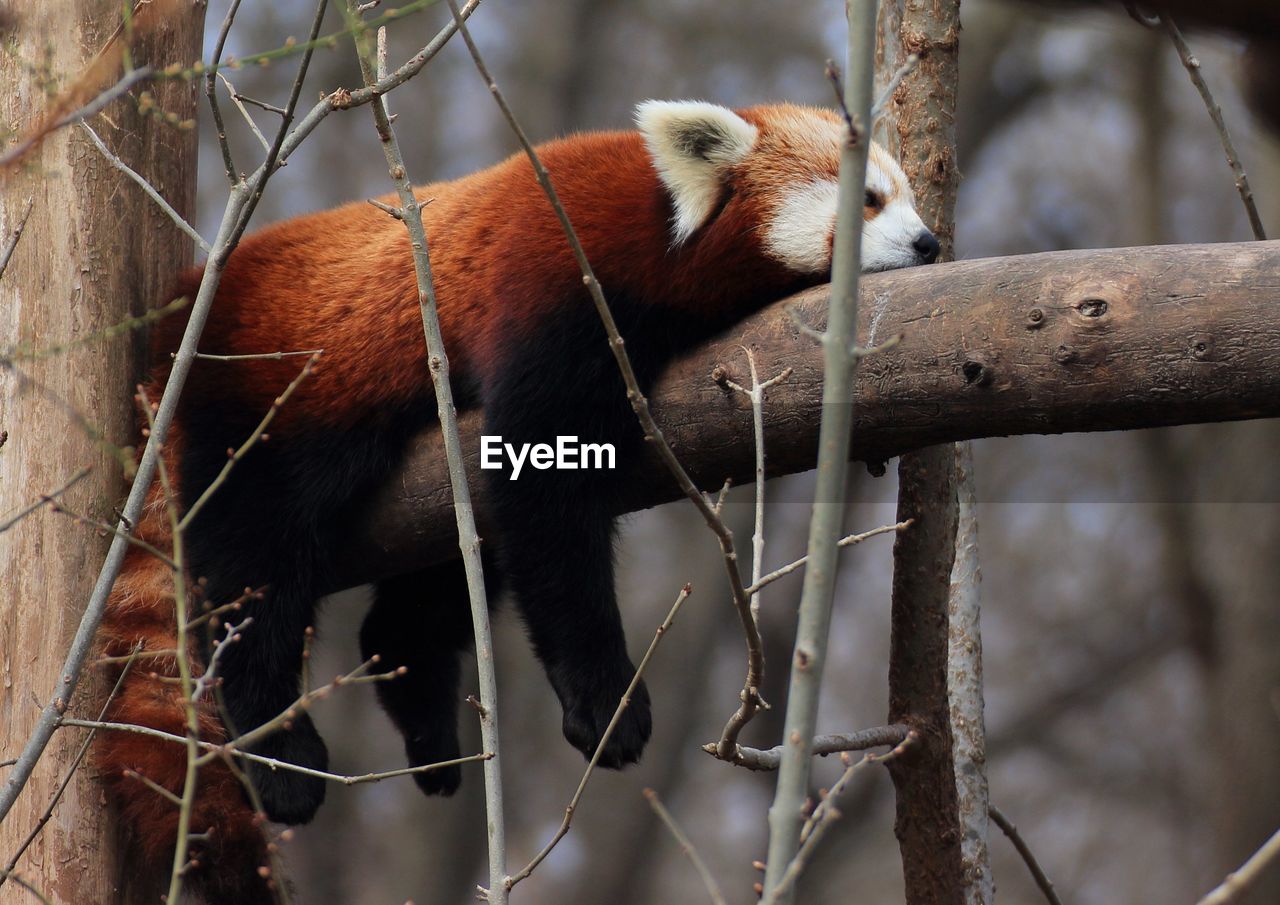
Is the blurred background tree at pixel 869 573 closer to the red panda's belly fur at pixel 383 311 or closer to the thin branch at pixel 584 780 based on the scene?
the red panda's belly fur at pixel 383 311

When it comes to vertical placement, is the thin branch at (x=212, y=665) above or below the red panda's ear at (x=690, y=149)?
below

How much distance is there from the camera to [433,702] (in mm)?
3475

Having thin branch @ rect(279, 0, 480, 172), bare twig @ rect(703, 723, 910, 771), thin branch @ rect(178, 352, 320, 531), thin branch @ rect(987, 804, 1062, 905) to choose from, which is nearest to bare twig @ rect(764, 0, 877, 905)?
bare twig @ rect(703, 723, 910, 771)

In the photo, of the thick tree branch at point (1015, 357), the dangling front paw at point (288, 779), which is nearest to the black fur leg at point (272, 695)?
the dangling front paw at point (288, 779)

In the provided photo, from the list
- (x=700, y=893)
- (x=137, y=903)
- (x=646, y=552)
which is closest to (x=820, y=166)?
(x=137, y=903)

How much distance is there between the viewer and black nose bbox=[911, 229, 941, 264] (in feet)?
9.11

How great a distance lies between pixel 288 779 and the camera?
2.84 m

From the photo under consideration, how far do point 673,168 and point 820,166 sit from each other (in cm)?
36

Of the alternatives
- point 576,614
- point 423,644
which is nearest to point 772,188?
point 576,614

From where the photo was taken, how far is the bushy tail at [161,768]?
2754 mm

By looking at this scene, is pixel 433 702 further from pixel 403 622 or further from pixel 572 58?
pixel 572 58

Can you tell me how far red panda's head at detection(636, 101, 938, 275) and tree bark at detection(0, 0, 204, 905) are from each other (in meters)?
1.13

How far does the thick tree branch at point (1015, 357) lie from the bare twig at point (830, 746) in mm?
530

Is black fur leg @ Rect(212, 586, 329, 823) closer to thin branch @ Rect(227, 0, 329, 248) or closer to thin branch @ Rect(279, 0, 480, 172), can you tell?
thin branch @ Rect(227, 0, 329, 248)
